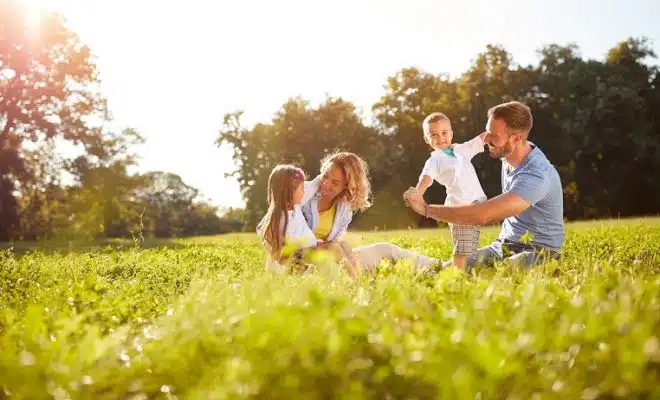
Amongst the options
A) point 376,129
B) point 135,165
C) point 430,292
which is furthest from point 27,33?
point 430,292

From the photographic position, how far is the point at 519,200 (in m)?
7.04

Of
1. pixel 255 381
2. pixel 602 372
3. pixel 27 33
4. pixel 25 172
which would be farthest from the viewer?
pixel 25 172

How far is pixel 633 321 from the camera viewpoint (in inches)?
133

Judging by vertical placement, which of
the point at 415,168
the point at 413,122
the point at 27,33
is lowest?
the point at 415,168

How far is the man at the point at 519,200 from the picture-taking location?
7066 mm

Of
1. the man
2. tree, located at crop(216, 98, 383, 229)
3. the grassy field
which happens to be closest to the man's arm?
the man

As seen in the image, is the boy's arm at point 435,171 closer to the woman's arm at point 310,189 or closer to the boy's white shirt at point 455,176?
the boy's white shirt at point 455,176

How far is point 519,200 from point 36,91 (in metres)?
34.2

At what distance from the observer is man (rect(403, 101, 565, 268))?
7.07 metres

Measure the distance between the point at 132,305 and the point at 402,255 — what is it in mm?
4553

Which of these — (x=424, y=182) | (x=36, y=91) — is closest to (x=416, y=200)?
(x=424, y=182)

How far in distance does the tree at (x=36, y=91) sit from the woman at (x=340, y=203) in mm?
30908

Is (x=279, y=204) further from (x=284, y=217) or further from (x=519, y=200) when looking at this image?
(x=519, y=200)

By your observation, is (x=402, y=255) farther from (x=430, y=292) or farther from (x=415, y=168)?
(x=415, y=168)
